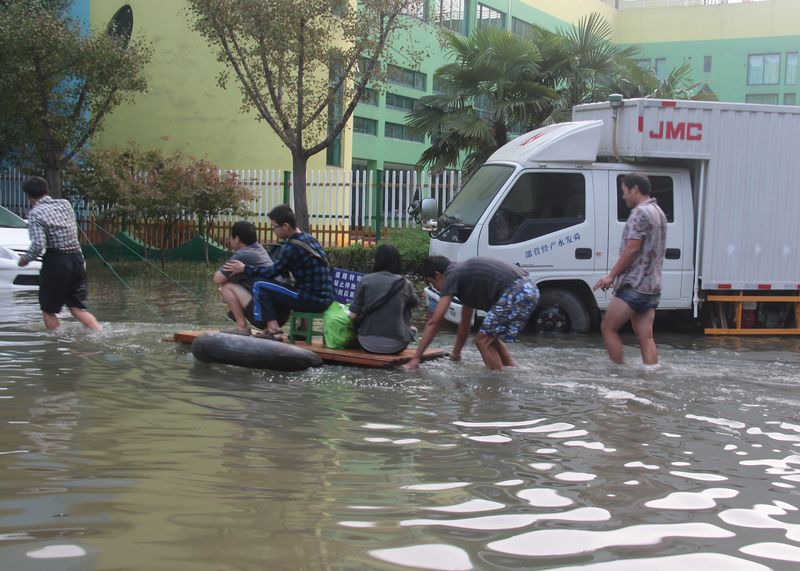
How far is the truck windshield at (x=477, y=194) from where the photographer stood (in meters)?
10.5

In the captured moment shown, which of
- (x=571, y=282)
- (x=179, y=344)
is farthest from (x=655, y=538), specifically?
(x=571, y=282)

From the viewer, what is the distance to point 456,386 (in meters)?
7.33

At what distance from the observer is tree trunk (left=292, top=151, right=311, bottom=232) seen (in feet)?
61.5

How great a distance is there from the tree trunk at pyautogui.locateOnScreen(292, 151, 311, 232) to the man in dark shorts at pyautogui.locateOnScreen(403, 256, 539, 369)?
11229mm

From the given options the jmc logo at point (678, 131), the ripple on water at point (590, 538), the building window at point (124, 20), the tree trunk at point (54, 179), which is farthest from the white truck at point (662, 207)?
the building window at point (124, 20)

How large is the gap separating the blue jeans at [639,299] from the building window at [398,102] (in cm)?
2998

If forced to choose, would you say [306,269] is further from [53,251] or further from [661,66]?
[661,66]

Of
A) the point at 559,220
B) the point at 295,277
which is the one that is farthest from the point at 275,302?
the point at 559,220

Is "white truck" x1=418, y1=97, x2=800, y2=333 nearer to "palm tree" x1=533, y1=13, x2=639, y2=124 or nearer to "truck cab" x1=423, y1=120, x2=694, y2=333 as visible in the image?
"truck cab" x1=423, y1=120, x2=694, y2=333

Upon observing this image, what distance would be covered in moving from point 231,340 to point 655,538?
4.74 metres

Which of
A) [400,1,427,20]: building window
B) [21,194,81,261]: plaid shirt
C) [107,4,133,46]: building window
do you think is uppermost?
[107,4,133,46]: building window

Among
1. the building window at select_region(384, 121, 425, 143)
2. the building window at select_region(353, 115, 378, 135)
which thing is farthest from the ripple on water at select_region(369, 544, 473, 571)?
the building window at select_region(384, 121, 425, 143)

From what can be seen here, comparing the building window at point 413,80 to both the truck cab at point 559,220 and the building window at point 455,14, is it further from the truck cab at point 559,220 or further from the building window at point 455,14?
the truck cab at point 559,220

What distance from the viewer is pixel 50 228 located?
9.34 metres
